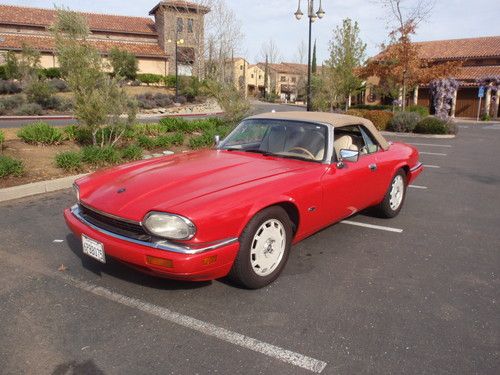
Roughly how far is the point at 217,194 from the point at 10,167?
5.27 m

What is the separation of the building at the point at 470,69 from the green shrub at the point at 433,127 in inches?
763

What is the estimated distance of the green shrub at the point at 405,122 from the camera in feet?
60.3

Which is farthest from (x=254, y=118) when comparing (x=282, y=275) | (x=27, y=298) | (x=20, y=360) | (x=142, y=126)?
(x=142, y=126)

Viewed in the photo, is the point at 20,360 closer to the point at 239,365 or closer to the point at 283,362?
the point at 239,365

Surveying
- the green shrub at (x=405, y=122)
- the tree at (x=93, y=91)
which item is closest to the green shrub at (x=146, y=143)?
the tree at (x=93, y=91)

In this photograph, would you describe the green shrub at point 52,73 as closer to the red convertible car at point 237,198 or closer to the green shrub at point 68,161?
the green shrub at point 68,161

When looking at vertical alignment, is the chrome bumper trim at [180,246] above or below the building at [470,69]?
below

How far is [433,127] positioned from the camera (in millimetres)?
17516

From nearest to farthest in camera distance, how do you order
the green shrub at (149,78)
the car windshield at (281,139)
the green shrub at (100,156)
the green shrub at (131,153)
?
the car windshield at (281,139) → the green shrub at (100,156) → the green shrub at (131,153) → the green shrub at (149,78)

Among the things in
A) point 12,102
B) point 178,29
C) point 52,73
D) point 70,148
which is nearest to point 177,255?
point 70,148

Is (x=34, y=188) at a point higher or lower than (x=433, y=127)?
lower

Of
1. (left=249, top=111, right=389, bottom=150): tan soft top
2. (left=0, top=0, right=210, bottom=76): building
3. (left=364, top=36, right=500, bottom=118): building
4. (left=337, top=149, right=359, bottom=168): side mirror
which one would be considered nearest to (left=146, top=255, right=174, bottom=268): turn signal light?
(left=337, top=149, right=359, bottom=168): side mirror

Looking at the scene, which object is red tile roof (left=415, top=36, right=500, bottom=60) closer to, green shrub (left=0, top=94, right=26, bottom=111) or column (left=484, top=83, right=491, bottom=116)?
column (left=484, top=83, right=491, bottom=116)

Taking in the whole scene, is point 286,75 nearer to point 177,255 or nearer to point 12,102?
point 12,102
